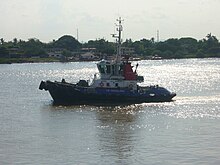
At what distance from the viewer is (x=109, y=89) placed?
5525 centimetres

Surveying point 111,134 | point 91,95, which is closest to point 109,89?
point 91,95

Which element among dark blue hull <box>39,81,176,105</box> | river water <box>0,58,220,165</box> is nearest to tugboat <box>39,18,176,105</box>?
dark blue hull <box>39,81,176,105</box>

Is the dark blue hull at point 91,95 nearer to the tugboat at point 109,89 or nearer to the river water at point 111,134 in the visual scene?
the tugboat at point 109,89

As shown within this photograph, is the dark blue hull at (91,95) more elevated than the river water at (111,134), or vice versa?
the dark blue hull at (91,95)

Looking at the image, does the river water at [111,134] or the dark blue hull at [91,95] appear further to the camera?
the dark blue hull at [91,95]

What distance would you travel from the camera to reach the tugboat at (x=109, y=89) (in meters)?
55.2

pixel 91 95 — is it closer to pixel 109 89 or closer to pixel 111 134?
pixel 109 89

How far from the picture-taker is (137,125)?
1661 inches

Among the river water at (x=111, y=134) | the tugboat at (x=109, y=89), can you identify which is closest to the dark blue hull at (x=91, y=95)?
the tugboat at (x=109, y=89)

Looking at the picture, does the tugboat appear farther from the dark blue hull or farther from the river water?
the river water

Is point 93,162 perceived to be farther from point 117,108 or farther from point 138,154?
point 117,108

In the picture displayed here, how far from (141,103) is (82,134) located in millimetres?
19124

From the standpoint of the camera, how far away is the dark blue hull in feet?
181

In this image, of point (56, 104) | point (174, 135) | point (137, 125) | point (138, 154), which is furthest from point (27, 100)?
point (138, 154)
